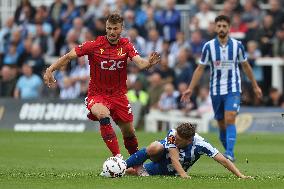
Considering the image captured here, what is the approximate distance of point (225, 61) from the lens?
18.0 meters

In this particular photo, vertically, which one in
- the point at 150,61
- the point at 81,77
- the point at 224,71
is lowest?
the point at 81,77

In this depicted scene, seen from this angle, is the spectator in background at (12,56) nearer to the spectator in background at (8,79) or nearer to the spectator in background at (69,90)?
the spectator in background at (8,79)

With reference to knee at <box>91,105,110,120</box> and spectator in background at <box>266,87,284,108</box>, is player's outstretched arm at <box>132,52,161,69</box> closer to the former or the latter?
knee at <box>91,105,110,120</box>

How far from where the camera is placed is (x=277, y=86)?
29.3m

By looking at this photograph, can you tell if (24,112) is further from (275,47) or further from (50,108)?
(275,47)

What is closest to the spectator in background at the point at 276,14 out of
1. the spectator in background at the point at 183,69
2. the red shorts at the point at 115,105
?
the spectator in background at the point at 183,69

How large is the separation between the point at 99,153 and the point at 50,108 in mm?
8334

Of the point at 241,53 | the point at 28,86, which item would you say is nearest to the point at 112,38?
the point at 241,53

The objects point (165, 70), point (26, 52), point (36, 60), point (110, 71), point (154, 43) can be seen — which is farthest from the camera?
point (26, 52)

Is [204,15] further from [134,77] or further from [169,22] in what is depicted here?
[134,77]

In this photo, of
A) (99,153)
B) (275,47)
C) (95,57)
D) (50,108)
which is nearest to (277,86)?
(275,47)

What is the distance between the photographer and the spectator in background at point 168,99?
89.5 ft

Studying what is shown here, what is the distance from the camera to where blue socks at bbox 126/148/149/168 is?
1406cm

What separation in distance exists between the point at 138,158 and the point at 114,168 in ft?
1.58
